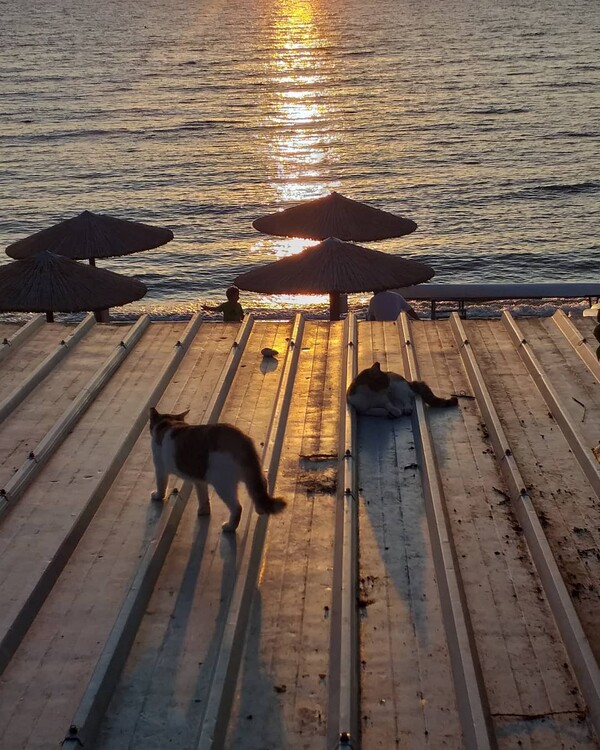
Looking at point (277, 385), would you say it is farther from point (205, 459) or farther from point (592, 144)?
point (592, 144)

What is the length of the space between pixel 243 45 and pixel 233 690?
106389 mm

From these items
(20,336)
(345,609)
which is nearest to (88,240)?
(20,336)

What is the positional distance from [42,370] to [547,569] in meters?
6.15

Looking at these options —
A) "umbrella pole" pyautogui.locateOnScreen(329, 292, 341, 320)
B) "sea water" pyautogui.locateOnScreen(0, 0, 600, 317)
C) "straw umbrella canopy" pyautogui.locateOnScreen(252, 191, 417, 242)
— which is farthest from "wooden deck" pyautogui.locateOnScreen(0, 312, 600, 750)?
"sea water" pyautogui.locateOnScreen(0, 0, 600, 317)

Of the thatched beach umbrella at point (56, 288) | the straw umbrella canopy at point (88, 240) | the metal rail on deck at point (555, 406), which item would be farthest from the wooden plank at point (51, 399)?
the metal rail on deck at point (555, 406)

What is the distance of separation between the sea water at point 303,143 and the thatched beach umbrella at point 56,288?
48.6ft

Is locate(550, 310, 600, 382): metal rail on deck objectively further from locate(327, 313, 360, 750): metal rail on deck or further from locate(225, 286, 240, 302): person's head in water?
locate(225, 286, 240, 302): person's head in water

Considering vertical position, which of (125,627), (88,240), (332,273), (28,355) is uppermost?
(88,240)

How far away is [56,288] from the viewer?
1394cm

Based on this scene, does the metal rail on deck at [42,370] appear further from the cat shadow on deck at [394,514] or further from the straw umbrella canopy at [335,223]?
the straw umbrella canopy at [335,223]

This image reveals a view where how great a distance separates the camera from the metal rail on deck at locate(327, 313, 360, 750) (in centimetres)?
572

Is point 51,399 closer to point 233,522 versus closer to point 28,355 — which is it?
point 28,355

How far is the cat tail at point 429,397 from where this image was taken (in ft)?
33.6

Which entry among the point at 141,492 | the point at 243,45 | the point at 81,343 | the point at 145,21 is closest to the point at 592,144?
the point at 81,343
